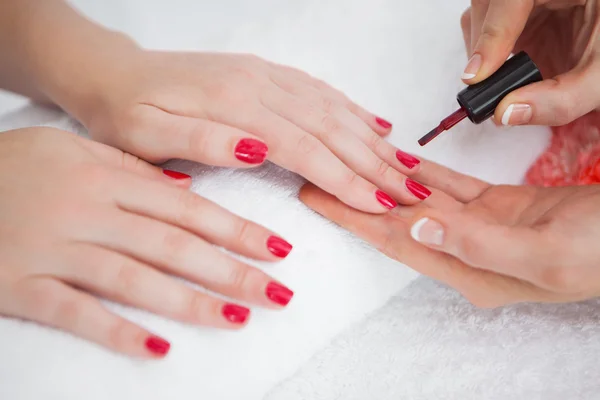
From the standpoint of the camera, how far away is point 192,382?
1.72 ft

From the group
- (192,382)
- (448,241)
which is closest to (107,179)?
(192,382)

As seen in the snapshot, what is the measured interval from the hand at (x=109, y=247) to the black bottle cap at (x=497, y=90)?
269mm

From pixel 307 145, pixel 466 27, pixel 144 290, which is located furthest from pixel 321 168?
pixel 466 27

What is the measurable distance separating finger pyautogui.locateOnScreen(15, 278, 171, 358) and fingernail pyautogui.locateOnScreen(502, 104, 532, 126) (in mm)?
448

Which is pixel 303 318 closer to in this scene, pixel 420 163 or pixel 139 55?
pixel 420 163

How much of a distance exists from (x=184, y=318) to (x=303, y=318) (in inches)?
5.0

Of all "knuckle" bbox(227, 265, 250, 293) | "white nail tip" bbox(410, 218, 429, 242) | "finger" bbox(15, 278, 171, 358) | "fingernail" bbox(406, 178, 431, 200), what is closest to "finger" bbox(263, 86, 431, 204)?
"fingernail" bbox(406, 178, 431, 200)

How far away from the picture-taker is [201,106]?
662mm

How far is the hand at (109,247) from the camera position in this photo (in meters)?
0.52

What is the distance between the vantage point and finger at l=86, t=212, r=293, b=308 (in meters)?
0.55

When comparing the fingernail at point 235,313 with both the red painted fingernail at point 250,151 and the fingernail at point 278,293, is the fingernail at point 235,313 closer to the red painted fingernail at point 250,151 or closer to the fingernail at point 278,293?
the fingernail at point 278,293

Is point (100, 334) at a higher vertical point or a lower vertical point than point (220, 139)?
lower

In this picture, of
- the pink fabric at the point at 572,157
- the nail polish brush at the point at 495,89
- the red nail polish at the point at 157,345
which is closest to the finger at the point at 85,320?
the red nail polish at the point at 157,345

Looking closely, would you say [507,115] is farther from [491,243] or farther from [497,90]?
[491,243]
